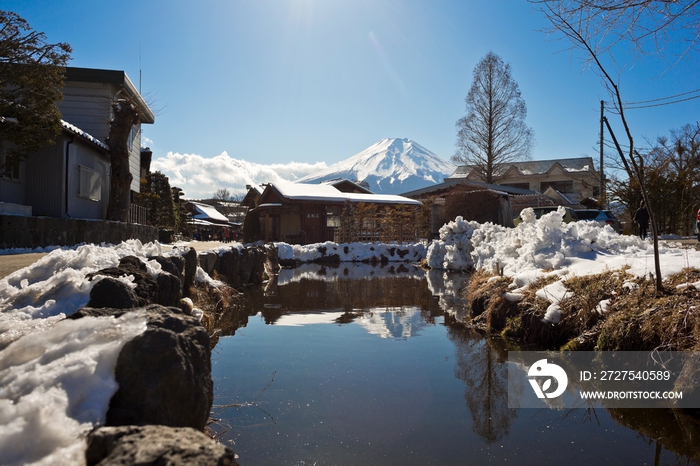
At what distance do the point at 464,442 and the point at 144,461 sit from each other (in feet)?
7.96

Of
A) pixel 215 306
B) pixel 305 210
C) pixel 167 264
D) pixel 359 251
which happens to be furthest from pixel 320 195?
pixel 167 264

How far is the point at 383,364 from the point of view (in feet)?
16.6

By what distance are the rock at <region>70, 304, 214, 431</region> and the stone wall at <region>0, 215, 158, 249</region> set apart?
6804 millimetres

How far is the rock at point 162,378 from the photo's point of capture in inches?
82.7

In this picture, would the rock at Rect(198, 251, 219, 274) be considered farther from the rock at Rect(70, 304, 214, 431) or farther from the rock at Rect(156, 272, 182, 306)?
the rock at Rect(70, 304, 214, 431)

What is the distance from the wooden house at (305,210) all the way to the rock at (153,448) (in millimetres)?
23447

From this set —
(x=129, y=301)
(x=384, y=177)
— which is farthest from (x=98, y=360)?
(x=384, y=177)

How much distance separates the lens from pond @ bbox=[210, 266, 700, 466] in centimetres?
311

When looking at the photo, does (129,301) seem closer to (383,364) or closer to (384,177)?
(383,364)

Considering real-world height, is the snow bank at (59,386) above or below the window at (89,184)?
below

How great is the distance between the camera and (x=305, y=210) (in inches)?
Answer: 1053

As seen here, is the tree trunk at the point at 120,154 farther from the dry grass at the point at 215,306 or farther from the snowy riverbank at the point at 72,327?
the snowy riverbank at the point at 72,327

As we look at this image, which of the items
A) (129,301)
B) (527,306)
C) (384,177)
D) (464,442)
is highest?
(384,177)

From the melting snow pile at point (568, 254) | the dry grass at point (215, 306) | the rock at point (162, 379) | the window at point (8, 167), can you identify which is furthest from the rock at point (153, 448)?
the window at point (8, 167)
